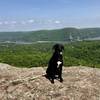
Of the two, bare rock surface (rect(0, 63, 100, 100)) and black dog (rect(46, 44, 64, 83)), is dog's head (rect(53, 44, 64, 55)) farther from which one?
bare rock surface (rect(0, 63, 100, 100))

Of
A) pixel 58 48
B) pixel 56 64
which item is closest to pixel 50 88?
pixel 56 64

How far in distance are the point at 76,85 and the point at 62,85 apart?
0.91m

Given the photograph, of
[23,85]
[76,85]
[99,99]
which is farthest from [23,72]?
[99,99]

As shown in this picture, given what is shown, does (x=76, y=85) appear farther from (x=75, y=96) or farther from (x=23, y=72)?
(x=23, y=72)

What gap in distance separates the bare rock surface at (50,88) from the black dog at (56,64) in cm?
39

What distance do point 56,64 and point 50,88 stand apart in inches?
62.4

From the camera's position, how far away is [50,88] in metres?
18.7

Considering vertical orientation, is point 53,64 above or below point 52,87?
above

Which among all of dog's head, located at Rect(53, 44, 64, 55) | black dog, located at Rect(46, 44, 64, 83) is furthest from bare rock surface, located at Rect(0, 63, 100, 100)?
dog's head, located at Rect(53, 44, 64, 55)

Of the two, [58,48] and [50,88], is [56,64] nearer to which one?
[58,48]

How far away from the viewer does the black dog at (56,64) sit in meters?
18.1

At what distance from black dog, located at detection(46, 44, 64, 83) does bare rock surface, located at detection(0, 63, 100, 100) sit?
391mm

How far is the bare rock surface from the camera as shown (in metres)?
18.3

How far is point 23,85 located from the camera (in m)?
19.4
